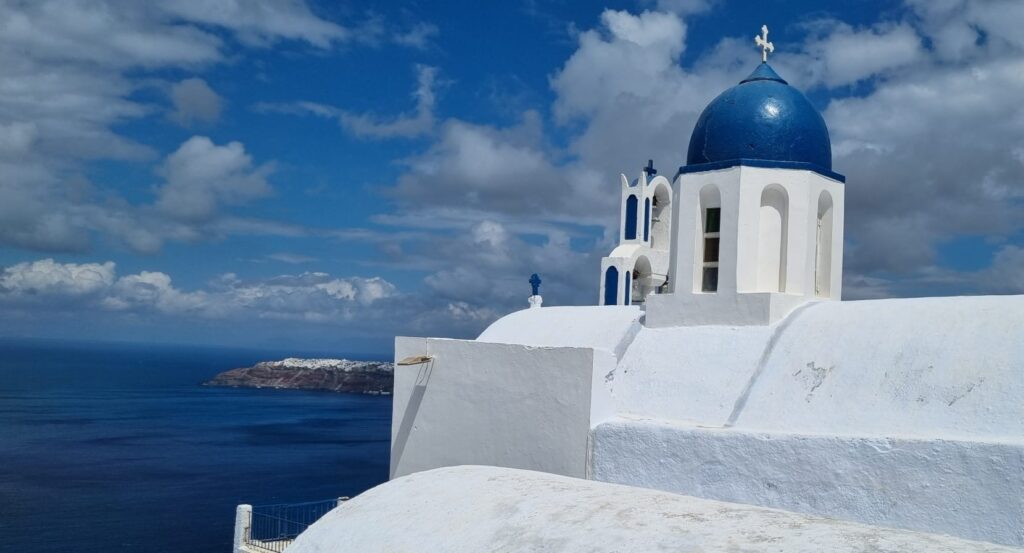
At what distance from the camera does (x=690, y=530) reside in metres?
5.34

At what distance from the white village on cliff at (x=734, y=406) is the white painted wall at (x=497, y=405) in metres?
0.02

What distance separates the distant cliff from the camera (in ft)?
312

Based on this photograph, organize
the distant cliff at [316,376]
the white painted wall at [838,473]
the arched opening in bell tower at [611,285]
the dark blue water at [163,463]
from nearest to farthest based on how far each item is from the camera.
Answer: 1. the white painted wall at [838,473]
2. the arched opening in bell tower at [611,285]
3. the dark blue water at [163,463]
4. the distant cliff at [316,376]

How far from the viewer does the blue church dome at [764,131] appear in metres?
8.95

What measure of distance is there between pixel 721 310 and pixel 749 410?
1436 millimetres

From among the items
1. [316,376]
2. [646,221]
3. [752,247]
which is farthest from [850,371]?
[316,376]

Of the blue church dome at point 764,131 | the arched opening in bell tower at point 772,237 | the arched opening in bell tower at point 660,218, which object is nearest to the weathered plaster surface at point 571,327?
the arched opening in bell tower at point 772,237

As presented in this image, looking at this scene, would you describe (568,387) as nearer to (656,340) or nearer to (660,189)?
(656,340)

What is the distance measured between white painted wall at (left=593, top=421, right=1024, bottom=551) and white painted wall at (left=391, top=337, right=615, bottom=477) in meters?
0.43

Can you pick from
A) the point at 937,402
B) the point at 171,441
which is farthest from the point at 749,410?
the point at 171,441

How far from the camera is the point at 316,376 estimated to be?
98.8m

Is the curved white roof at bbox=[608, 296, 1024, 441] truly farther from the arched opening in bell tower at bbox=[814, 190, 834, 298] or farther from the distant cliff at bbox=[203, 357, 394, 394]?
the distant cliff at bbox=[203, 357, 394, 394]

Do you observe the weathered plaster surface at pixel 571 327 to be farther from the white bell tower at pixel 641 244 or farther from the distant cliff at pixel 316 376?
the distant cliff at pixel 316 376

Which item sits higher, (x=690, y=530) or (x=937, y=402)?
(x=937, y=402)
